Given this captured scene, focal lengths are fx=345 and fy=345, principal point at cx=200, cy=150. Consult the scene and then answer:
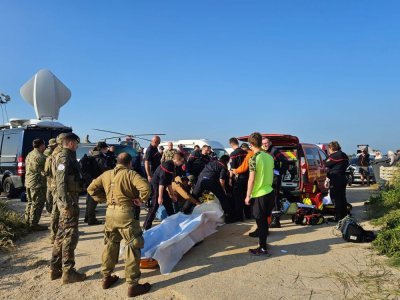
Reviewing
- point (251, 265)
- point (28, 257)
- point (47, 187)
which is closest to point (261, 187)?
point (251, 265)

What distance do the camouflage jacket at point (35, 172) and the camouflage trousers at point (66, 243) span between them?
3.03m

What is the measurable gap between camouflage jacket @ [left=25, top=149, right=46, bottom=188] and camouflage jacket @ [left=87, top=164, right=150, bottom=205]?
365cm

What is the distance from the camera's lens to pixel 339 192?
7.31m

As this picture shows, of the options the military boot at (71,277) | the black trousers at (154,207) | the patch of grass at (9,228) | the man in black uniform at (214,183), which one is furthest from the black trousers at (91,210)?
the military boot at (71,277)

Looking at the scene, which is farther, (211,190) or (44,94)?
(44,94)

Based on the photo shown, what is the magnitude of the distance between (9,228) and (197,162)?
449cm

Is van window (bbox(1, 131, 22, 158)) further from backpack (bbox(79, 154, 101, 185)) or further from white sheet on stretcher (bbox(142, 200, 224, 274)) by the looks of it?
white sheet on stretcher (bbox(142, 200, 224, 274))

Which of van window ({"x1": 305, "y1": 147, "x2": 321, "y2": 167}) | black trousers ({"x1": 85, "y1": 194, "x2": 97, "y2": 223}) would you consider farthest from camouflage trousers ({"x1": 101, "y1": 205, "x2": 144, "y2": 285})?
van window ({"x1": 305, "y1": 147, "x2": 321, "y2": 167})

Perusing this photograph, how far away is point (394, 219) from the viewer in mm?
5824

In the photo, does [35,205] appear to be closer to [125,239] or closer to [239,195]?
[125,239]

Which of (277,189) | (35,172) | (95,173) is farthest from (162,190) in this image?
(35,172)

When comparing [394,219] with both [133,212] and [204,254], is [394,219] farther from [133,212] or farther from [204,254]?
[133,212]

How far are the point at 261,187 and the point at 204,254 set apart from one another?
1.35 metres

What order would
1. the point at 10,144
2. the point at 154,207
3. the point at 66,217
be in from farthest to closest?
the point at 10,144
the point at 154,207
the point at 66,217
